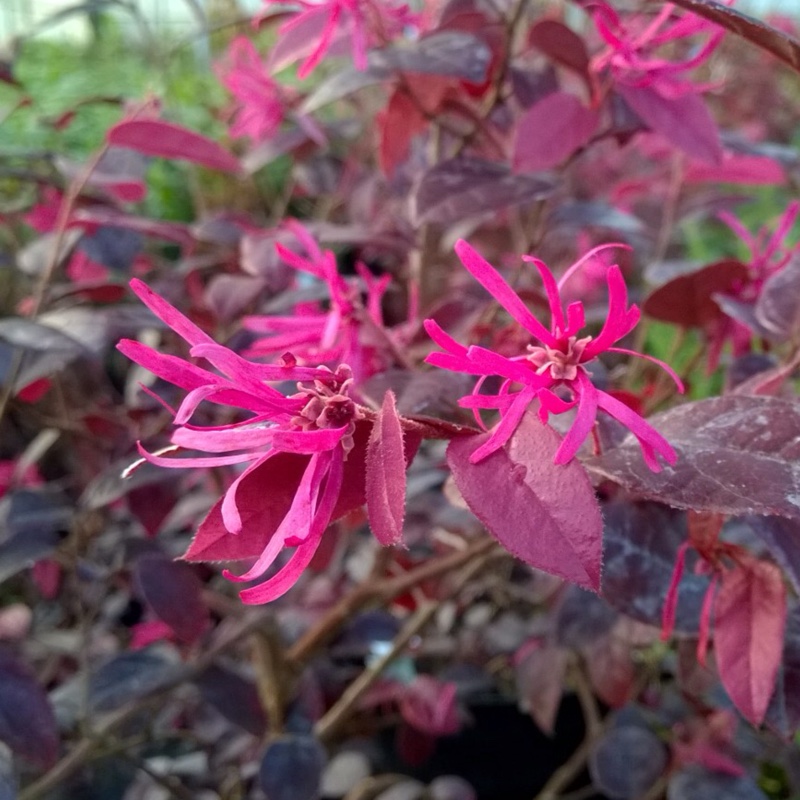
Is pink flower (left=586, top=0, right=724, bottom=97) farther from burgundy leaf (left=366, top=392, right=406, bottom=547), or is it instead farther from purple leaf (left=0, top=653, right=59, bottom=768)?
purple leaf (left=0, top=653, right=59, bottom=768)

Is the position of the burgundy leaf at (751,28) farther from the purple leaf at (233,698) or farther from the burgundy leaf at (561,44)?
the purple leaf at (233,698)

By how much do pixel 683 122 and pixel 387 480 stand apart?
385 mm

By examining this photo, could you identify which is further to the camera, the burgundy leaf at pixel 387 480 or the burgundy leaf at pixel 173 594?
the burgundy leaf at pixel 173 594

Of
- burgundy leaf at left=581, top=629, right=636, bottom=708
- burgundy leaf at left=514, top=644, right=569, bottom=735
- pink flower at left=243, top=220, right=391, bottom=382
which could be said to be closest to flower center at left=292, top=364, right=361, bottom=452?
pink flower at left=243, top=220, right=391, bottom=382

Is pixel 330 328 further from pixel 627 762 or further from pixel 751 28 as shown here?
pixel 627 762

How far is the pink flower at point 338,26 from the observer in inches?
19.1

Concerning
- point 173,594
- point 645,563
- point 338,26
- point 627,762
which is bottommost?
point 627,762

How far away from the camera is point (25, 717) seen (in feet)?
1.75

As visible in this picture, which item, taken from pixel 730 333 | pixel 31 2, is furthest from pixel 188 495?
pixel 31 2

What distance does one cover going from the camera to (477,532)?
0.74m

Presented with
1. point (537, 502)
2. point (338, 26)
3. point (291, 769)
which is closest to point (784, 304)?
point (537, 502)

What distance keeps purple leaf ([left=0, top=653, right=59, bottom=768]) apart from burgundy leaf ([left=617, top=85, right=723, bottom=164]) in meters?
0.56

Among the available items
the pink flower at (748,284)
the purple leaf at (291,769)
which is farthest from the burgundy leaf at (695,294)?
the purple leaf at (291,769)

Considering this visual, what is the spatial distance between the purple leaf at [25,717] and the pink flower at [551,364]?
41 cm
